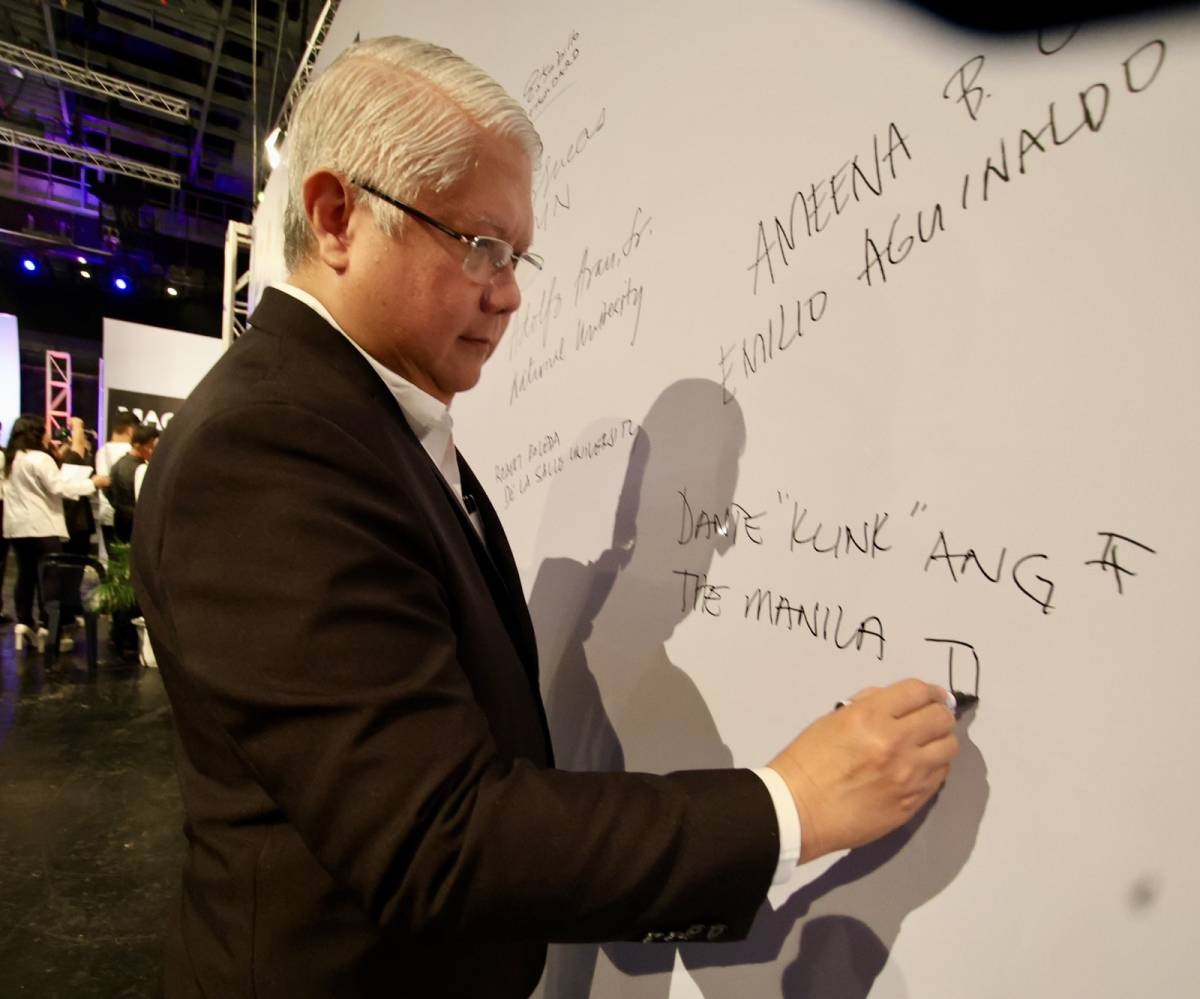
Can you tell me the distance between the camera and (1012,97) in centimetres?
48

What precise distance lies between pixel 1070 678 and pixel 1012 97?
390mm

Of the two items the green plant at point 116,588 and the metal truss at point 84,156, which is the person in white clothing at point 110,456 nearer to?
the green plant at point 116,588

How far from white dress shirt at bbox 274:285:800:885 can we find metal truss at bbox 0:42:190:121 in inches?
281

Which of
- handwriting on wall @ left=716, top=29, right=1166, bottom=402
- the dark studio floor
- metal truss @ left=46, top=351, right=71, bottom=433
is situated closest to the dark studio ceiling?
metal truss @ left=46, top=351, right=71, bottom=433

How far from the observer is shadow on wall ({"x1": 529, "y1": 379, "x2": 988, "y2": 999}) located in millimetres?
524

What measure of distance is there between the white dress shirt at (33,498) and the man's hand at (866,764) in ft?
16.4

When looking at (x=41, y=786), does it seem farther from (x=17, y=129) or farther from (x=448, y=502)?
(x=17, y=129)

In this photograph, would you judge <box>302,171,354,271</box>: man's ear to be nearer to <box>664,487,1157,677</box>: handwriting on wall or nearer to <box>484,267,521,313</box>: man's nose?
<box>484,267,521,313</box>: man's nose

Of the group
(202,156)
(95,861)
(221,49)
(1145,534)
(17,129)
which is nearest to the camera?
(1145,534)

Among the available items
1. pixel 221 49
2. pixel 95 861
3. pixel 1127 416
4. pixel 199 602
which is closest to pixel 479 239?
pixel 199 602

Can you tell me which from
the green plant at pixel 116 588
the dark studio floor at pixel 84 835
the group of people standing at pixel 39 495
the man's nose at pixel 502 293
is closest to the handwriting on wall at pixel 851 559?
the man's nose at pixel 502 293

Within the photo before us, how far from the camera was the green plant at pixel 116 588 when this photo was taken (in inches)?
161

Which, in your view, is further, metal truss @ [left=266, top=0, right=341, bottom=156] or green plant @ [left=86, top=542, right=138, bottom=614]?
green plant @ [left=86, top=542, right=138, bottom=614]

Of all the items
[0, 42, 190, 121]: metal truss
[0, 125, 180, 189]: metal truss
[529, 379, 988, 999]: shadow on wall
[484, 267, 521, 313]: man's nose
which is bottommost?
[529, 379, 988, 999]: shadow on wall
